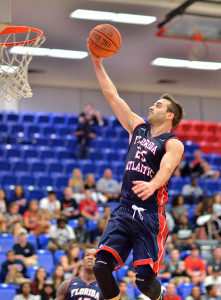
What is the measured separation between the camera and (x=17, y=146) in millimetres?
15688

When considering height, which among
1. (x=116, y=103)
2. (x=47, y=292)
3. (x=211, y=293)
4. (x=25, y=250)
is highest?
(x=116, y=103)

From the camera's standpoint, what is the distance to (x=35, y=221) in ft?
38.6

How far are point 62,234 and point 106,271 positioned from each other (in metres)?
6.62

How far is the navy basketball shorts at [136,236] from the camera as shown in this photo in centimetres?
484

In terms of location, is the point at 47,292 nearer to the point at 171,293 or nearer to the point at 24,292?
the point at 24,292

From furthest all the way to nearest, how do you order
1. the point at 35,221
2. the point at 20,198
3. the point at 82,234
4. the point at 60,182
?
the point at 60,182
the point at 20,198
the point at 35,221
the point at 82,234

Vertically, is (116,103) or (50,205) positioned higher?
(116,103)

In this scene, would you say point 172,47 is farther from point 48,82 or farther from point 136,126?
point 136,126

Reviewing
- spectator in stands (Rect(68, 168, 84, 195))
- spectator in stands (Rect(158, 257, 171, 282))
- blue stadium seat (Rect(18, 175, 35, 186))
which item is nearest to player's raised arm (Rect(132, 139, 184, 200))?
spectator in stands (Rect(158, 257, 171, 282))

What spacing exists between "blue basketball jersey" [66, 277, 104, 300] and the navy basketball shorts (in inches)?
54.0

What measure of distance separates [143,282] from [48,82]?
15.9m

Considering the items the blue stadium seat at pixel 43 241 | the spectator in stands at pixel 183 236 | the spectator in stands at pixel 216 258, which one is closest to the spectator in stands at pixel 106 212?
the blue stadium seat at pixel 43 241

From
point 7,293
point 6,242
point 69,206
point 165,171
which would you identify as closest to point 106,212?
point 69,206

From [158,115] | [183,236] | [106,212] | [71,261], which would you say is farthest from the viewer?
[183,236]
